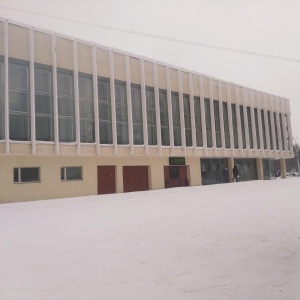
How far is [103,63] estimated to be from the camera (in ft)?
84.0

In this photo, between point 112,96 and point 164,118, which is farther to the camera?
point 164,118

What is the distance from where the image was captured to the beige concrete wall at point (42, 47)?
862 inches

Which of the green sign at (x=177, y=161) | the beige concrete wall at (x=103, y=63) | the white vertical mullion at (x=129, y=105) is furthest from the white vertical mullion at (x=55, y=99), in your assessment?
the green sign at (x=177, y=161)

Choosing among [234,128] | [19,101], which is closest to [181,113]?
[234,128]

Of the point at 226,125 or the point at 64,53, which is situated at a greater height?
the point at 64,53

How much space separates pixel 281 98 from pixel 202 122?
18.5 m

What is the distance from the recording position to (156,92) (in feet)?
95.5

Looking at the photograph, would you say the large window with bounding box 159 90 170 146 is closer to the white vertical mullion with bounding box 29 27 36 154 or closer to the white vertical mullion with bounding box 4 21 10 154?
the white vertical mullion with bounding box 29 27 36 154

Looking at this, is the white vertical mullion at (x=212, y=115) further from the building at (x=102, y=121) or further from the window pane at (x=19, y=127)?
the window pane at (x=19, y=127)

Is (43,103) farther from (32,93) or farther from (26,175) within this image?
(26,175)

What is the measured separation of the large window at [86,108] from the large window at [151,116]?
5.66m

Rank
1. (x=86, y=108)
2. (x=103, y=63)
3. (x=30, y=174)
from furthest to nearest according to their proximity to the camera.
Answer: (x=103, y=63) < (x=86, y=108) < (x=30, y=174)

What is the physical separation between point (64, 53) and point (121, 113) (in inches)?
248

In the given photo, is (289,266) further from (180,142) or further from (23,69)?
(180,142)
